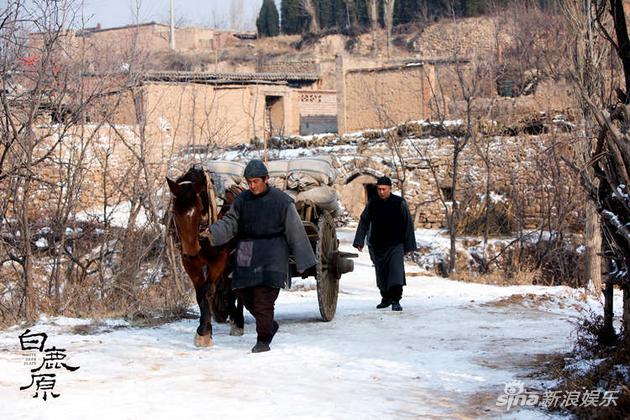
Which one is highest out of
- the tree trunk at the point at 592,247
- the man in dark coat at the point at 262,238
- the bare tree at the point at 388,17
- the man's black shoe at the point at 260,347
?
the bare tree at the point at 388,17

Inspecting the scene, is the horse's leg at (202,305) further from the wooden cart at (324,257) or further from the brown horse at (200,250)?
the wooden cart at (324,257)

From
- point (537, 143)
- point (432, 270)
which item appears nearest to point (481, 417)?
point (432, 270)

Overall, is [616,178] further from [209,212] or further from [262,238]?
[209,212]

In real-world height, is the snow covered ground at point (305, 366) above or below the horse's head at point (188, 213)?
below

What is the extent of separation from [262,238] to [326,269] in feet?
6.94

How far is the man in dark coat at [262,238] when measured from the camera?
8.56 m

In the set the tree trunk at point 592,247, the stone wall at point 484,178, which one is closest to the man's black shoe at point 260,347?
the tree trunk at point 592,247

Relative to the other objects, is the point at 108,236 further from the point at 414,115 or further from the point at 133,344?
the point at 414,115

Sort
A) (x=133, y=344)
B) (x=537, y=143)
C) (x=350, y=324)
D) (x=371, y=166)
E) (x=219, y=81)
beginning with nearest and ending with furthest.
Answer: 1. (x=133, y=344)
2. (x=350, y=324)
3. (x=537, y=143)
4. (x=371, y=166)
5. (x=219, y=81)

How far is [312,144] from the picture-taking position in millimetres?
32500

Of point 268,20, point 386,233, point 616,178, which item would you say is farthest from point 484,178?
point 268,20

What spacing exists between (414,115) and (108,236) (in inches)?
750

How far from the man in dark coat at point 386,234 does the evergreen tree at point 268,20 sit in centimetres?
6174

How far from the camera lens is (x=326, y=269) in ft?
34.9
